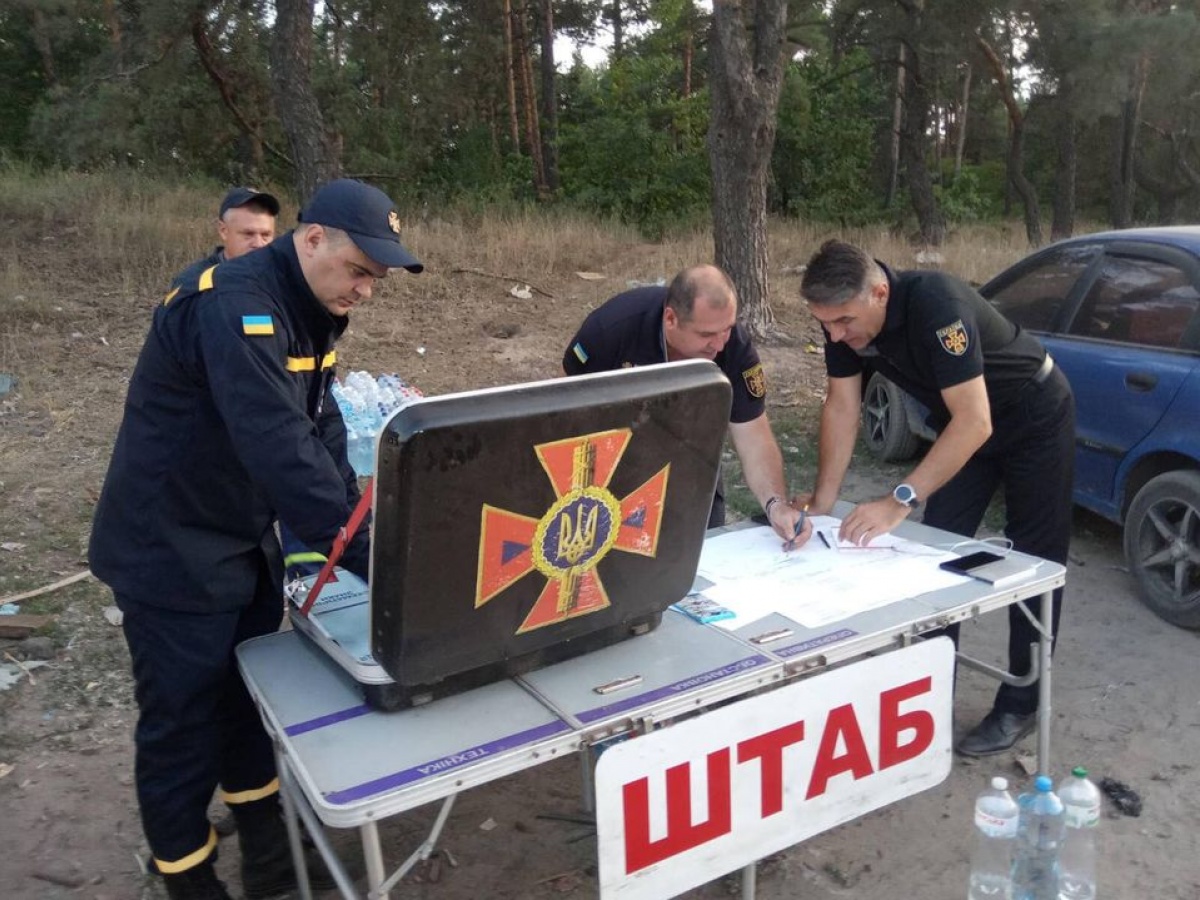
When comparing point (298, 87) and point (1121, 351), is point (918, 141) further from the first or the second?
point (1121, 351)

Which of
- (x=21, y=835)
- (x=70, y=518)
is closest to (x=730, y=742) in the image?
(x=21, y=835)

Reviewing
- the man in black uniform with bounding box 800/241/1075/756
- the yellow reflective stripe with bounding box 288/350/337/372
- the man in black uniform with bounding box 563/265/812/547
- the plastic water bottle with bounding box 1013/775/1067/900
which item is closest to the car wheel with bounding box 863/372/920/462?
the man in black uniform with bounding box 800/241/1075/756

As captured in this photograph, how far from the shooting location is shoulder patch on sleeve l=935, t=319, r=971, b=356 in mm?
2809

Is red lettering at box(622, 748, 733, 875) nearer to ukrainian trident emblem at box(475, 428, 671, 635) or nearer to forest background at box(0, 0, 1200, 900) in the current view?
ukrainian trident emblem at box(475, 428, 671, 635)

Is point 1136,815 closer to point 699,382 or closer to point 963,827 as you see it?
point 963,827

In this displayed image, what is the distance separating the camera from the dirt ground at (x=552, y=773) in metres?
2.70

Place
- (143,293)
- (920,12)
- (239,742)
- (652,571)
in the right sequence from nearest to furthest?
1. (652,571)
2. (239,742)
3. (143,293)
4. (920,12)

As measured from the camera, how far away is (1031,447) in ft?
10.3

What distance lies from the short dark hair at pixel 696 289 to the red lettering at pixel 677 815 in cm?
130

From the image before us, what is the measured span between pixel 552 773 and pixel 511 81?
21359 millimetres

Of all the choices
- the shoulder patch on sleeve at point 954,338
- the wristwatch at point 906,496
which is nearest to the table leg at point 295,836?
the wristwatch at point 906,496

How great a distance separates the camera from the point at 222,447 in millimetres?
2164

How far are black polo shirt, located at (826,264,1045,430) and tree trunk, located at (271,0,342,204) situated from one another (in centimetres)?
827

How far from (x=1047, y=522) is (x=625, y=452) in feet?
6.56
